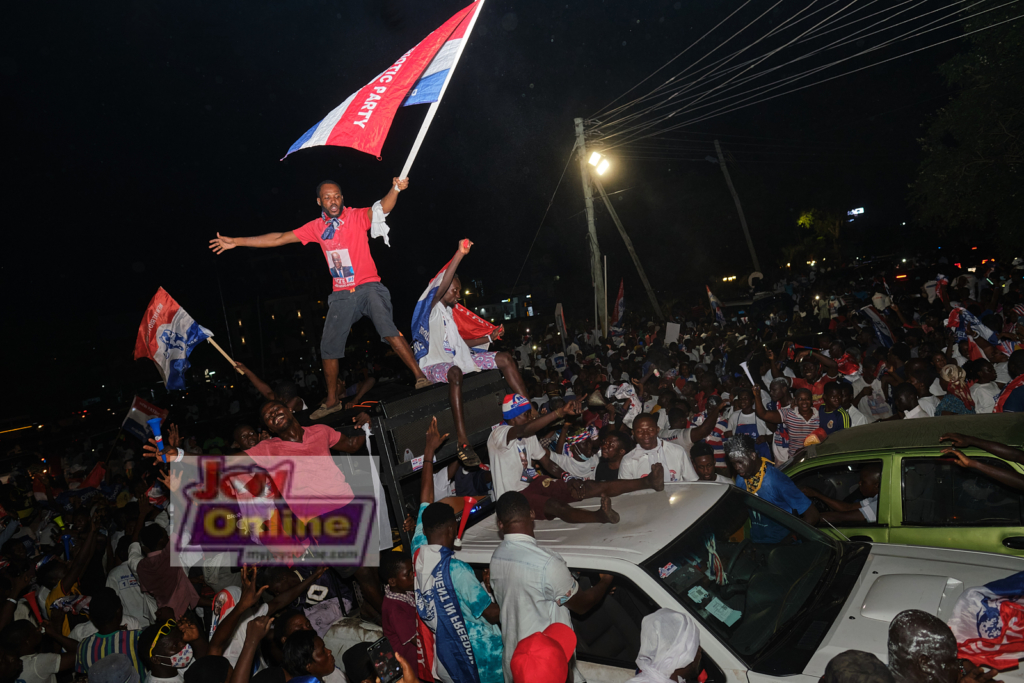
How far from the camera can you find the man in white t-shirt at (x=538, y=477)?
400 cm

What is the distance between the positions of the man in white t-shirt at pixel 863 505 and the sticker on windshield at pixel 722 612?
5.72ft

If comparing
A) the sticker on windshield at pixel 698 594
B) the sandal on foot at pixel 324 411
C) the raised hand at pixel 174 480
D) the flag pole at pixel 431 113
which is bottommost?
the sticker on windshield at pixel 698 594

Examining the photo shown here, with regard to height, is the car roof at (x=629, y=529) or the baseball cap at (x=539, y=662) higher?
the car roof at (x=629, y=529)

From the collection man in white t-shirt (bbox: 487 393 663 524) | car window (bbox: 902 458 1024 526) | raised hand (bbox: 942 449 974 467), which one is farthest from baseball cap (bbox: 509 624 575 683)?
car window (bbox: 902 458 1024 526)

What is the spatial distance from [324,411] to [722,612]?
→ 3.51 metres

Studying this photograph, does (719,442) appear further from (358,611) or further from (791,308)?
(791,308)

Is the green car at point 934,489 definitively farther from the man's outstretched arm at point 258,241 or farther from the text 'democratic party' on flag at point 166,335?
the text 'democratic party' on flag at point 166,335

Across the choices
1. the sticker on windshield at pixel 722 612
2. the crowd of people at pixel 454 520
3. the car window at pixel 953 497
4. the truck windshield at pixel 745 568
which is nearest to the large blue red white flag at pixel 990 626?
the crowd of people at pixel 454 520

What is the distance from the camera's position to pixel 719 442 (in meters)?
6.86

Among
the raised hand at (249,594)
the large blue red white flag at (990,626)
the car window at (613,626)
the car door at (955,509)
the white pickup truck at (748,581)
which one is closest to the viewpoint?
the large blue red white flag at (990,626)

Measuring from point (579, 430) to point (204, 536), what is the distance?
4.18 meters

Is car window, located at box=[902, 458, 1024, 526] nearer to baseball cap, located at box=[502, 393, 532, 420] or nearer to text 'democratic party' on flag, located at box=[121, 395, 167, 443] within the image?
baseball cap, located at box=[502, 393, 532, 420]

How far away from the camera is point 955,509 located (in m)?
4.08

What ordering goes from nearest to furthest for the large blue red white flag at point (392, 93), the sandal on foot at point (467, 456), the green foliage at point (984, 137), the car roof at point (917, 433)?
the car roof at point (917, 433), the sandal on foot at point (467, 456), the large blue red white flag at point (392, 93), the green foliage at point (984, 137)
